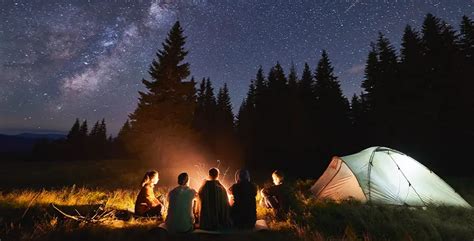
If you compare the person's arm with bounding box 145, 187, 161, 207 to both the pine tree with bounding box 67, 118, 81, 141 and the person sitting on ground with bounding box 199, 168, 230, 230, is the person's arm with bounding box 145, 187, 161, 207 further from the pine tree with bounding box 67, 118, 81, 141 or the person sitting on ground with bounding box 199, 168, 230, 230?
the pine tree with bounding box 67, 118, 81, 141

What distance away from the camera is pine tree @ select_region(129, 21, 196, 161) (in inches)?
924

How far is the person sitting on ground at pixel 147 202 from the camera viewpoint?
6.57 meters

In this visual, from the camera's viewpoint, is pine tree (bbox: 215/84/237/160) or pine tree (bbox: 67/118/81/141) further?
pine tree (bbox: 67/118/81/141)

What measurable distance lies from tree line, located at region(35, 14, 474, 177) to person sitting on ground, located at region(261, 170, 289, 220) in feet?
59.4

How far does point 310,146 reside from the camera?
96.0 feet

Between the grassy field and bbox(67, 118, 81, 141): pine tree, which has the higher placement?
bbox(67, 118, 81, 141): pine tree

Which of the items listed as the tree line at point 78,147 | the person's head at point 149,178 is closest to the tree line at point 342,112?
the person's head at point 149,178

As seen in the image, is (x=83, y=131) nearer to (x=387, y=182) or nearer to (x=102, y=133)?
(x=102, y=133)

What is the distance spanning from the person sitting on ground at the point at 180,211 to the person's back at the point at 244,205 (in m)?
1.04

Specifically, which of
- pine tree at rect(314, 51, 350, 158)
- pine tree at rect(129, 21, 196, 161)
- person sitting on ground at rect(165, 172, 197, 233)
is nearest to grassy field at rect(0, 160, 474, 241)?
person sitting on ground at rect(165, 172, 197, 233)

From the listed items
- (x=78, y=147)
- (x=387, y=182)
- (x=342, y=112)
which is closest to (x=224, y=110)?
(x=342, y=112)

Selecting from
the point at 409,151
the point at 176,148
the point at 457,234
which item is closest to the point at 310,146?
Answer: the point at 409,151

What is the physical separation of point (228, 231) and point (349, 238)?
2.41m

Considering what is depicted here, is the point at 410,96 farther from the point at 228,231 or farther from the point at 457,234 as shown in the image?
the point at 228,231
